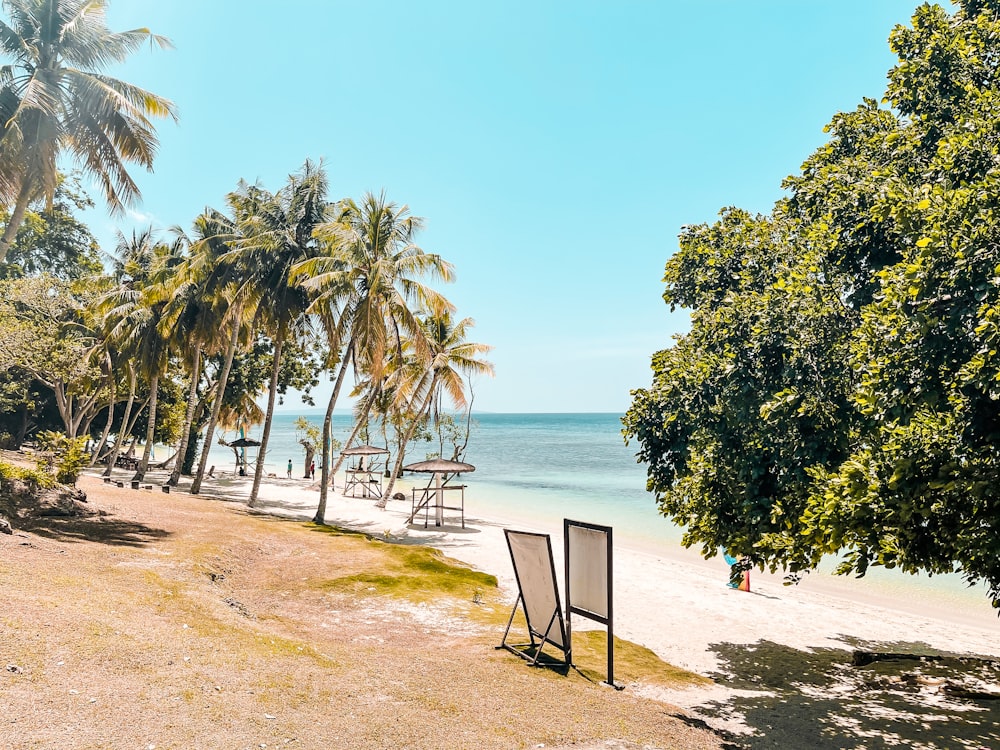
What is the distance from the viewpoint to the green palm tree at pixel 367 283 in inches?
785

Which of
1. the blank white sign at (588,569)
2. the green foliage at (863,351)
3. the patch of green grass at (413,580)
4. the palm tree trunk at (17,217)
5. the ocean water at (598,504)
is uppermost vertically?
the palm tree trunk at (17,217)

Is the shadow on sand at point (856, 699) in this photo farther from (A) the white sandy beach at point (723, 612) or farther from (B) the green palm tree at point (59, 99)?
(B) the green palm tree at point (59, 99)

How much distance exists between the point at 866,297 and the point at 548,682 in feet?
17.0

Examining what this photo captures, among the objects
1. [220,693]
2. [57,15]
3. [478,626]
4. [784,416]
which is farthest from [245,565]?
[57,15]

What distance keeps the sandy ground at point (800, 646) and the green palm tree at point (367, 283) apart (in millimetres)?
6445

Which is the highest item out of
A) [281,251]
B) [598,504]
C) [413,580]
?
[281,251]

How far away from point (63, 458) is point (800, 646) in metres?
15.9

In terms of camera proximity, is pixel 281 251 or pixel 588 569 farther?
pixel 281 251

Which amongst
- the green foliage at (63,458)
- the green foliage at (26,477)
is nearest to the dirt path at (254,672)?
the green foliage at (26,477)

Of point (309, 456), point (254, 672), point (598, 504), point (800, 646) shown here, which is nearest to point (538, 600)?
point (254, 672)

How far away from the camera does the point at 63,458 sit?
552 inches

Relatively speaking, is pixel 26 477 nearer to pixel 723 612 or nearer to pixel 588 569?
pixel 588 569

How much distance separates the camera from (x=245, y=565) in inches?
455

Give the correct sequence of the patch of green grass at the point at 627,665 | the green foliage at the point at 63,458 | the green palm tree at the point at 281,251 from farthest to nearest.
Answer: the green palm tree at the point at 281,251
the green foliage at the point at 63,458
the patch of green grass at the point at 627,665
